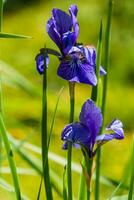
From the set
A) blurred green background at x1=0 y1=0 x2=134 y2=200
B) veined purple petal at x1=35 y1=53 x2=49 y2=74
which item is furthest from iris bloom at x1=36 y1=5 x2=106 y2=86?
blurred green background at x1=0 y1=0 x2=134 y2=200

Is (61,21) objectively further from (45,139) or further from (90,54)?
(45,139)

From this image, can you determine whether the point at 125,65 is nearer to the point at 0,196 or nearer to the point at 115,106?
the point at 115,106

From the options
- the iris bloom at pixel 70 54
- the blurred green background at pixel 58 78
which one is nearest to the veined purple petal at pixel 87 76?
the iris bloom at pixel 70 54

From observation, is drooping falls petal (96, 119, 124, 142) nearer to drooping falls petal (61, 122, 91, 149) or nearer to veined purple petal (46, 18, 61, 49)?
drooping falls petal (61, 122, 91, 149)

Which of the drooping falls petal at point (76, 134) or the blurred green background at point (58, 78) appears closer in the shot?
the drooping falls petal at point (76, 134)

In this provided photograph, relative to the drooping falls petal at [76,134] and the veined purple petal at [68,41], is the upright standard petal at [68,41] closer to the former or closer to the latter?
the veined purple petal at [68,41]

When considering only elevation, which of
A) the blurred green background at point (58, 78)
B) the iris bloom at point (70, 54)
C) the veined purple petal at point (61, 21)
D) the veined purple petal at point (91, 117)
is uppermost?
the veined purple petal at point (61, 21)

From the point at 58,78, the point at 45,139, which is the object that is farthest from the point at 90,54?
the point at 58,78
